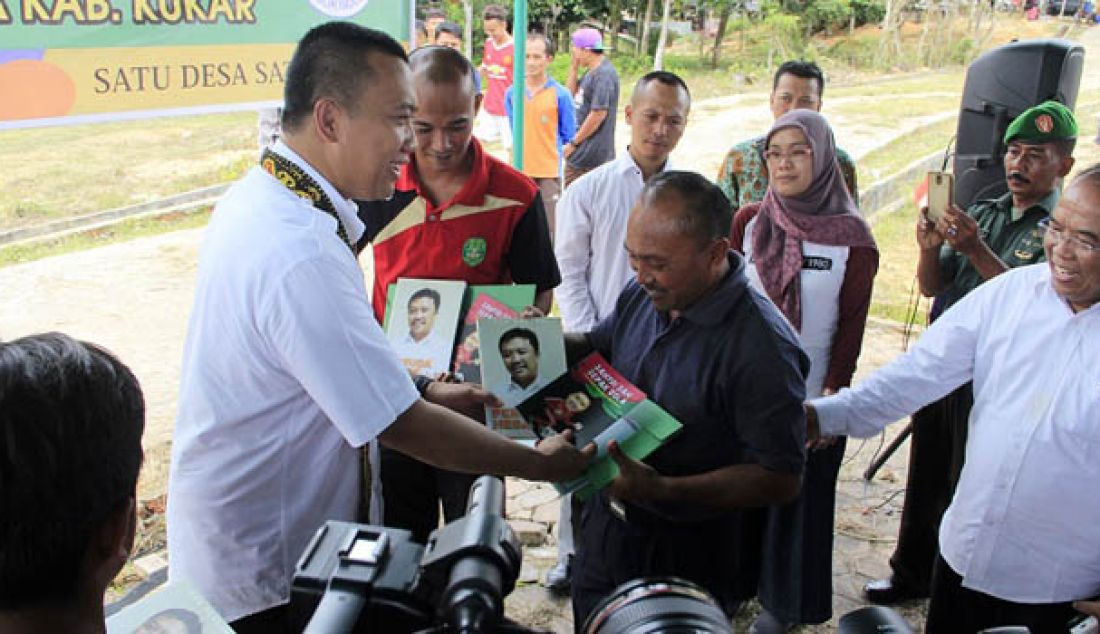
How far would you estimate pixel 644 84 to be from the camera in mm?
3855

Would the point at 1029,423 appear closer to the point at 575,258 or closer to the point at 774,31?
the point at 575,258

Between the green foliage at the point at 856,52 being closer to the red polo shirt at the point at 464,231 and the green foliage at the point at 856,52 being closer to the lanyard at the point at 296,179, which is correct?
the red polo shirt at the point at 464,231

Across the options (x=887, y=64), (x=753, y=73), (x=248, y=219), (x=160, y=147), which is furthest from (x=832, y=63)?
(x=248, y=219)

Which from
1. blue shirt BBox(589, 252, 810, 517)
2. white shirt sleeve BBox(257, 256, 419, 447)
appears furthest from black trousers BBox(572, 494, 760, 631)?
white shirt sleeve BBox(257, 256, 419, 447)

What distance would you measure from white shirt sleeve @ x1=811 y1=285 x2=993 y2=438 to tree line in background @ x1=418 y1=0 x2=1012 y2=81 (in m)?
18.1

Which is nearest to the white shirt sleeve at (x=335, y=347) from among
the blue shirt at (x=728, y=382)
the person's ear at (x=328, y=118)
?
the person's ear at (x=328, y=118)

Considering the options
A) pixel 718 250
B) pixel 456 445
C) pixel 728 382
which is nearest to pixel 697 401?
pixel 728 382

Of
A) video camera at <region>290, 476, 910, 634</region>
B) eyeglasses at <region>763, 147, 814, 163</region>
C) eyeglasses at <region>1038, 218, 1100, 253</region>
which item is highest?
eyeglasses at <region>1038, 218, 1100, 253</region>

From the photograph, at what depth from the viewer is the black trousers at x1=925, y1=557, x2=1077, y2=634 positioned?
7.13 ft

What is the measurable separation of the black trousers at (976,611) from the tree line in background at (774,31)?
59.9 ft

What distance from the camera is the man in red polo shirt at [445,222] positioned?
114 inches

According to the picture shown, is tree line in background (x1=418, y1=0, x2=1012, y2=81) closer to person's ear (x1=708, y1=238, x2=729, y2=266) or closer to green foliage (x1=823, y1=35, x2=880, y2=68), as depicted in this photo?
green foliage (x1=823, y1=35, x2=880, y2=68)

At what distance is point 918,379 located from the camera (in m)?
2.37

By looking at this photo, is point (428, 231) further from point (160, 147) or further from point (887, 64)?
point (887, 64)
